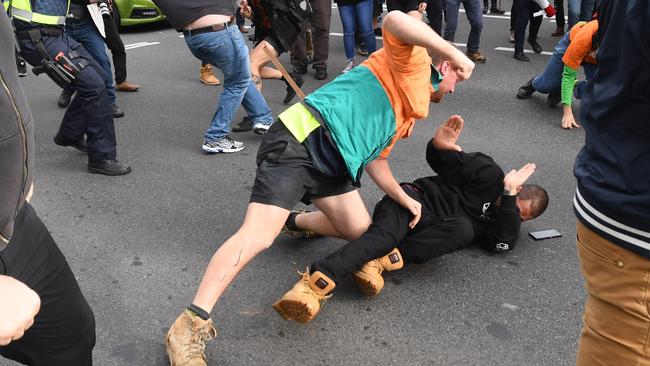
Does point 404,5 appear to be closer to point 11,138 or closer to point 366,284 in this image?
point 366,284

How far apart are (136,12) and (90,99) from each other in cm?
543

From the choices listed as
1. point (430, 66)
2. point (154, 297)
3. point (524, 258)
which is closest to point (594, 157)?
point (430, 66)

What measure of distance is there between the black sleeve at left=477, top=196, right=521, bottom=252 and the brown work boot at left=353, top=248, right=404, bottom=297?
0.54 meters

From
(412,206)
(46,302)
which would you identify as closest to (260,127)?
(412,206)

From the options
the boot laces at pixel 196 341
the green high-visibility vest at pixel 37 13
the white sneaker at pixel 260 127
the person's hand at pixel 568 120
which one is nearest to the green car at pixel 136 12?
the white sneaker at pixel 260 127

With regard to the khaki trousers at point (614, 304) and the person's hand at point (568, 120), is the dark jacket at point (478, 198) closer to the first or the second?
the khaki trousers at point (614, 304)

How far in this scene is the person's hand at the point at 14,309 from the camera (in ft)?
3.26

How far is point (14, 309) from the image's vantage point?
39.8 inches

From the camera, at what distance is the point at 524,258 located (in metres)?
3.10

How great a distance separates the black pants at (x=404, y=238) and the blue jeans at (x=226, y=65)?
6.16 feet

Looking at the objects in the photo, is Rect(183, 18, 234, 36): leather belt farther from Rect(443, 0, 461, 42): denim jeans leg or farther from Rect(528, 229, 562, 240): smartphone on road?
Rect(443, 0, 461, 42): denim jeans leg

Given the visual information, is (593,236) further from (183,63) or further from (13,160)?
(183,63)

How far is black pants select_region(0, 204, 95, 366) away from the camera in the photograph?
151 cm

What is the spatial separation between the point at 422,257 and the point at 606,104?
1611mm
